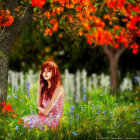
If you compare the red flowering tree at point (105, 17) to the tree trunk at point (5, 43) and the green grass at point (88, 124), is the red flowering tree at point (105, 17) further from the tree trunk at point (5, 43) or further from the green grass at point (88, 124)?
the green grass at point (88, 124)

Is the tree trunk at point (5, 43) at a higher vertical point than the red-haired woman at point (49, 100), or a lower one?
higher

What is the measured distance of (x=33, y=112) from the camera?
6.69 meters

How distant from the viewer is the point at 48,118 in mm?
5566

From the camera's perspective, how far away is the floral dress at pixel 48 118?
5.50m

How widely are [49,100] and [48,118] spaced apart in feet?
1.15

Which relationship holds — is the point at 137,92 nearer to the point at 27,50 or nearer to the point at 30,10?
the point at 30,10

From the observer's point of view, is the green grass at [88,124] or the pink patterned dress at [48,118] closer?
the green grass at [88,124]

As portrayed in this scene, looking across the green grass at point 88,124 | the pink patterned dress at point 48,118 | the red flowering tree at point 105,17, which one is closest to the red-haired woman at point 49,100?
the pink patterned dress at point 48,118

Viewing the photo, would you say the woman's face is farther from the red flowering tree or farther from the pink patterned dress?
the red flowering tree

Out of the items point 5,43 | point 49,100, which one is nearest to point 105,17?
point 5,43

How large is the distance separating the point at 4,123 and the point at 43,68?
143cm

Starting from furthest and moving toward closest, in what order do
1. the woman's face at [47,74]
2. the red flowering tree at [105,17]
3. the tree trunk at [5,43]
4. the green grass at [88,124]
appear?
the tree trunk at [5,43]
the red flowering tree at [105,17]
the woman's face at [47,74]
the green grass at [88,124]

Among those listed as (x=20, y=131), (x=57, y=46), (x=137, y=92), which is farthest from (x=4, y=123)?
(x=57, y=46)

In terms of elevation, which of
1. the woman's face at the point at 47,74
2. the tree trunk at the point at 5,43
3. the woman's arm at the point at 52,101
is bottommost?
the woman's arm at the point at 52,101
